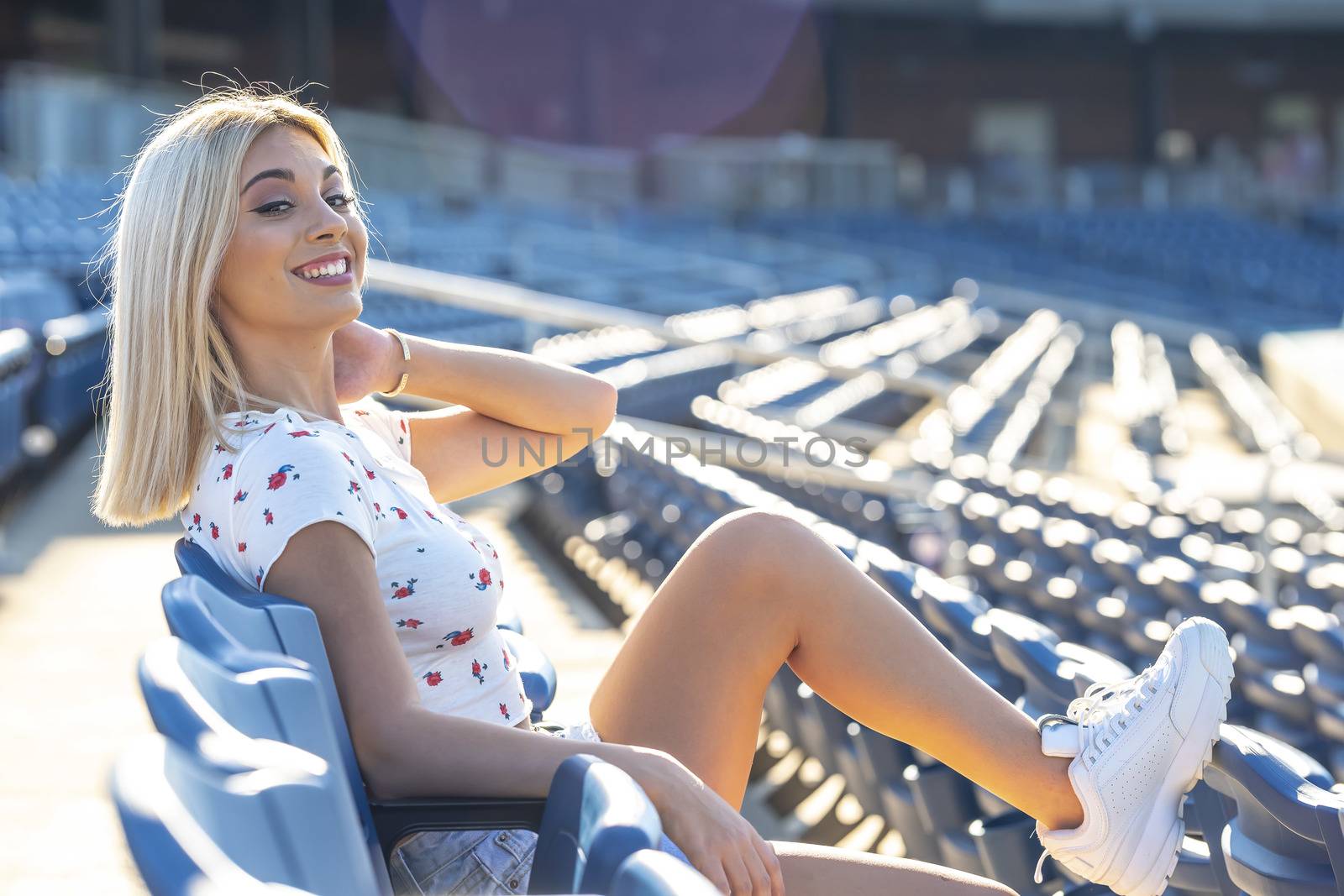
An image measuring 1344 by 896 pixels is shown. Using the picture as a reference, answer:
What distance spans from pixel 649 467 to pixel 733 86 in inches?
572

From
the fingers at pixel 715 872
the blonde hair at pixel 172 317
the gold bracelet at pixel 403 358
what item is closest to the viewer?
the fingers at pixel 715 872

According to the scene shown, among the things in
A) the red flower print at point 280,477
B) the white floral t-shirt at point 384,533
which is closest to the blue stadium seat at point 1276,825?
the white floral t-shirt at point 384,533

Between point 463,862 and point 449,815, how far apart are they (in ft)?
0.24

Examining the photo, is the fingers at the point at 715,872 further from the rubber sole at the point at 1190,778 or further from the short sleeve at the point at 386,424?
the short sleeve at the point at 386,424

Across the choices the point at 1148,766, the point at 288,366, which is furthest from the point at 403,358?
the point at 1148,766

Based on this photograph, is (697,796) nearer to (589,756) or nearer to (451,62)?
(589,756)

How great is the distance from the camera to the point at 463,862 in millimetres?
965

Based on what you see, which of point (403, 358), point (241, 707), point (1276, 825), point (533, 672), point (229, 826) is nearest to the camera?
point (229, 826)

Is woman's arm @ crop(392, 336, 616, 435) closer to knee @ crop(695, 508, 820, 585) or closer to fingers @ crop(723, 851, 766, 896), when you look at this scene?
knee @ crop(695, 508, 820, 585)

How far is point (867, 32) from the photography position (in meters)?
16.7

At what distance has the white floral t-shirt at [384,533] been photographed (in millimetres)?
968

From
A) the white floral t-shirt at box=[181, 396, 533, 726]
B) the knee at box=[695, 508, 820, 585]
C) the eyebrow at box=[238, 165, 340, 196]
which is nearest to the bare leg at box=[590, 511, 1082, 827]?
the knee at box=[695, 508, 820, 585]

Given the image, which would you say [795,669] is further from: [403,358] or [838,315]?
[838,315]

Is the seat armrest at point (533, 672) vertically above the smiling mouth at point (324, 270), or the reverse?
the smiling mouth at point (324, 270)
